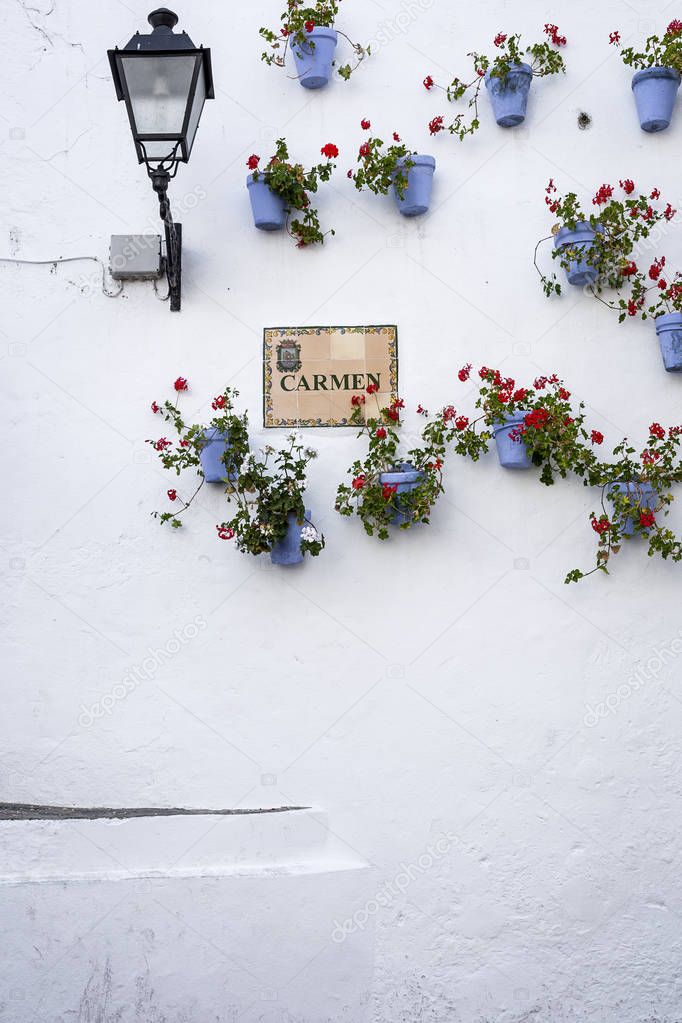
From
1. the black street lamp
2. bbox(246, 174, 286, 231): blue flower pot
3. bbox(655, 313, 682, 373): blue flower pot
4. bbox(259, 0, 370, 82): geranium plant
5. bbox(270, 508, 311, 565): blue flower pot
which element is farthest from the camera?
bbox(259, 0, 370, 82): geranium plant

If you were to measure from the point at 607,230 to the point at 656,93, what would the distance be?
69cm

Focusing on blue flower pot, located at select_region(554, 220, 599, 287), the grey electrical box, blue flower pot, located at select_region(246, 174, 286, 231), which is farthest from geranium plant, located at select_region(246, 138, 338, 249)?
blue flower pot, located at select_region(554, 220, 599, 287)

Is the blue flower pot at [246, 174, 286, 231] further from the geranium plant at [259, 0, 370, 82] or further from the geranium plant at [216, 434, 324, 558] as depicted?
the geranium plant at [216, 434, 324, 558]

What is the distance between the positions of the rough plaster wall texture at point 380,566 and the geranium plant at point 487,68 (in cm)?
8

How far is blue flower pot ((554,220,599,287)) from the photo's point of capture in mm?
4910

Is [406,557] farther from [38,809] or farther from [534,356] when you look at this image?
[38,809]

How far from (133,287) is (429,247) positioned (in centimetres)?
135

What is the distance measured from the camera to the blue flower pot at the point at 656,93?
5035 millimetres

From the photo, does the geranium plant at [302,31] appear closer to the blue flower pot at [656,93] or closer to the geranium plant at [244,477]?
the blue flower pot at [656,93]

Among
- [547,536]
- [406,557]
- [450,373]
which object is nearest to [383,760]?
[406,557]

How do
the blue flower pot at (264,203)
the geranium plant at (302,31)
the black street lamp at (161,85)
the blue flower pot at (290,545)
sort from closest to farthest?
the black street lamp at (161,85), the blue flower pot at (290,545), the blue flower pot at (264,203), the geranium plant at (302,31)

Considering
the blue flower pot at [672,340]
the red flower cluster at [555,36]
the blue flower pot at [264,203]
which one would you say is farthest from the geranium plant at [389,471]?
the red flower cluster at [555,36]

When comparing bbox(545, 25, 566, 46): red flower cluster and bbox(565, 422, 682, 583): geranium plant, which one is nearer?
bbox(565, 422, 682, 583): geranium plant

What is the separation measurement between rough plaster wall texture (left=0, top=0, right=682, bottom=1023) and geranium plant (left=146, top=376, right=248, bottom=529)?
7 centimetres
